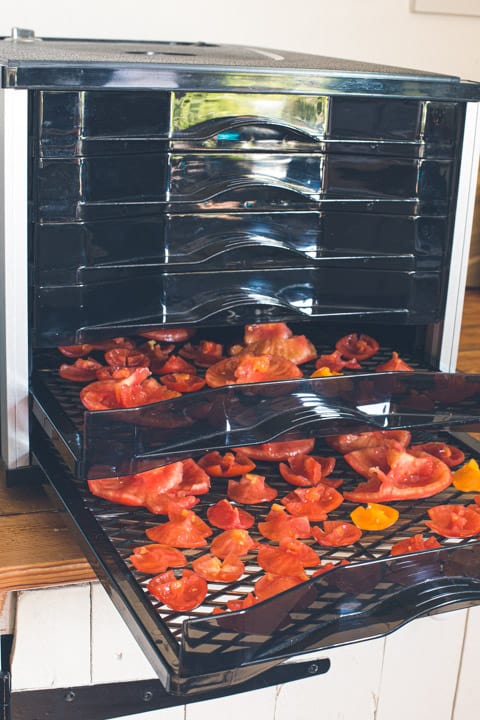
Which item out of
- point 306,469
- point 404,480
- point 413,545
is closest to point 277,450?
point 306,469

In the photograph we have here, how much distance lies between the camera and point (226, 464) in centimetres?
120

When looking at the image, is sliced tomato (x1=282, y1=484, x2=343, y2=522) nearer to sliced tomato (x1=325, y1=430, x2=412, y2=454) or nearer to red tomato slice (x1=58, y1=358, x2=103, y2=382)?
sliced tomato (x1=325, y1=430, x2=412, y2=454)

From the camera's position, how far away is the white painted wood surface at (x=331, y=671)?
125 centimetres

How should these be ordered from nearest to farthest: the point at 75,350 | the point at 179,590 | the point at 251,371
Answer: the point at 179,590 < the point at 251,371 < the point at 75,350

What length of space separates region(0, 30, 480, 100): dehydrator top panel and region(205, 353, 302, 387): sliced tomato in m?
0.36

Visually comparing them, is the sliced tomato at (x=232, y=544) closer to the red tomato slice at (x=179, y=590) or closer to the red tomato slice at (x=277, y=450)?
the red tomato slice at (x=179, y=590)

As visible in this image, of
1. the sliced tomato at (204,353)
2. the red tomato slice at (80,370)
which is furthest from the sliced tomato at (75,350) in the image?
the sliced tomato at (204,353)

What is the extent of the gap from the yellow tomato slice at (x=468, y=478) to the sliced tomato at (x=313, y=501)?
157 mm

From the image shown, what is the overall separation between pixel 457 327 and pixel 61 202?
638mm

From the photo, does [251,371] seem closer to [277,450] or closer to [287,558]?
[277,450]

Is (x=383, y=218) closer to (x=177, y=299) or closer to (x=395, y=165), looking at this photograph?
(x=395, y=165)

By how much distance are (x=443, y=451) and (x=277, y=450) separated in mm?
218

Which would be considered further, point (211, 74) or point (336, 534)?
point (211, 74)

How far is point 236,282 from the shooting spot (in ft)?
4.30
